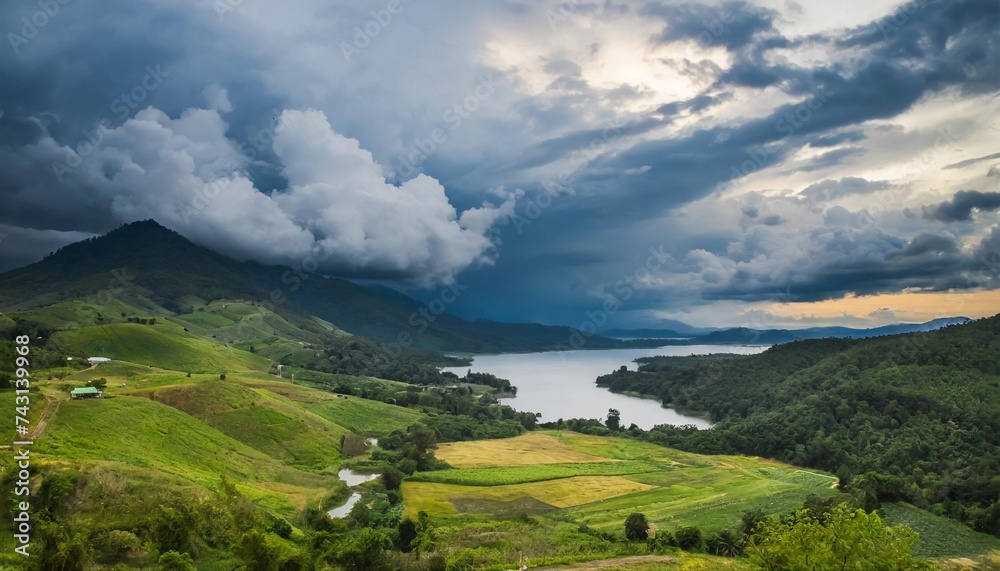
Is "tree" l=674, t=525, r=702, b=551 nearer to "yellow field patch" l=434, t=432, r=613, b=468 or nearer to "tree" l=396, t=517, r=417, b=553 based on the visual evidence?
"tree" l=396, t=517, r=417, b=553

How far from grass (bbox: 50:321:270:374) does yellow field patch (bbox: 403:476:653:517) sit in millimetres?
98778

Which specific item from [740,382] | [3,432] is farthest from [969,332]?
[3,432]

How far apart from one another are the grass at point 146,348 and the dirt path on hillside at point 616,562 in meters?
134

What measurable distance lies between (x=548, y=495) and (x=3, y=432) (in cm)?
6304

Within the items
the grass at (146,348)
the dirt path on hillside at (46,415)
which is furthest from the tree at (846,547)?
the grass at (146,348)

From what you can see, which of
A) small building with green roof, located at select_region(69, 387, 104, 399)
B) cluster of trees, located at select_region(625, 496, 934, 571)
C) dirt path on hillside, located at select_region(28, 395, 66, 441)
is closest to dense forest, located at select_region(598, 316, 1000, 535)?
cluster of trees, located at select_region(625, 496, 934, 571)

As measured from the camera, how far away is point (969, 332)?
136750mm

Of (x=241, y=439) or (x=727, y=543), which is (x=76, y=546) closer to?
(x=727, y=543)

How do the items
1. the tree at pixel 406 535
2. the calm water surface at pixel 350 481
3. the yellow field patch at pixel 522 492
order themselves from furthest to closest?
the yellow field patch at pixel 522 492, the calm water surface at pixel 350 481, the tree at pixel 406 535

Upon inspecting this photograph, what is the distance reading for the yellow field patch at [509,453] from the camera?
10250 cm

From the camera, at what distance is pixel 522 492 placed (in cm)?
8175

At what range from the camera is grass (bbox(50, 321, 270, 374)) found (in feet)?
482

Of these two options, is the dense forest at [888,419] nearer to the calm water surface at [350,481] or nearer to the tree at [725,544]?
the tree at [725,544]

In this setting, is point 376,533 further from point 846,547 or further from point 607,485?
point 607,485
